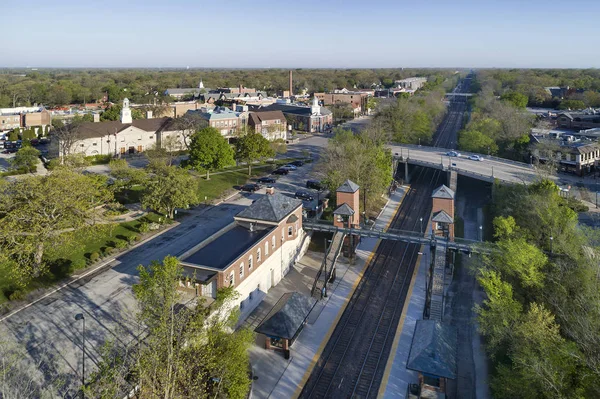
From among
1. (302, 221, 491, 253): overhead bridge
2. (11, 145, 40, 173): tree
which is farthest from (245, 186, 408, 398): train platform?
(11, 145, 40, 173): tree

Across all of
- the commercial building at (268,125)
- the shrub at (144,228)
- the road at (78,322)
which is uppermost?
the commercial building at (268,125)

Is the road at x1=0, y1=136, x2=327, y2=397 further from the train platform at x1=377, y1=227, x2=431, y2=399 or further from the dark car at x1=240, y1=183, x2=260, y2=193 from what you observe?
the dark car at x1=240, y1=183, x2=260, y2=193

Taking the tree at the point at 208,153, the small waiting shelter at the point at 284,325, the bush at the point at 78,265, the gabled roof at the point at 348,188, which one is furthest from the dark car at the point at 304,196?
the small waiting shelter at the point at 284,325

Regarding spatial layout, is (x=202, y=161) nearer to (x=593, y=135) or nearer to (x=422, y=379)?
(x=422, y=379)

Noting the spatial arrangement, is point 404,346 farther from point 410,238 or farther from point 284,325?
point 410,238

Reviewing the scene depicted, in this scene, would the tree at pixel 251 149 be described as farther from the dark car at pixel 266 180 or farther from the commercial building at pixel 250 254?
the commercial building at pixel 250 254

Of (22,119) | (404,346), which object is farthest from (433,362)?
(22,119)
